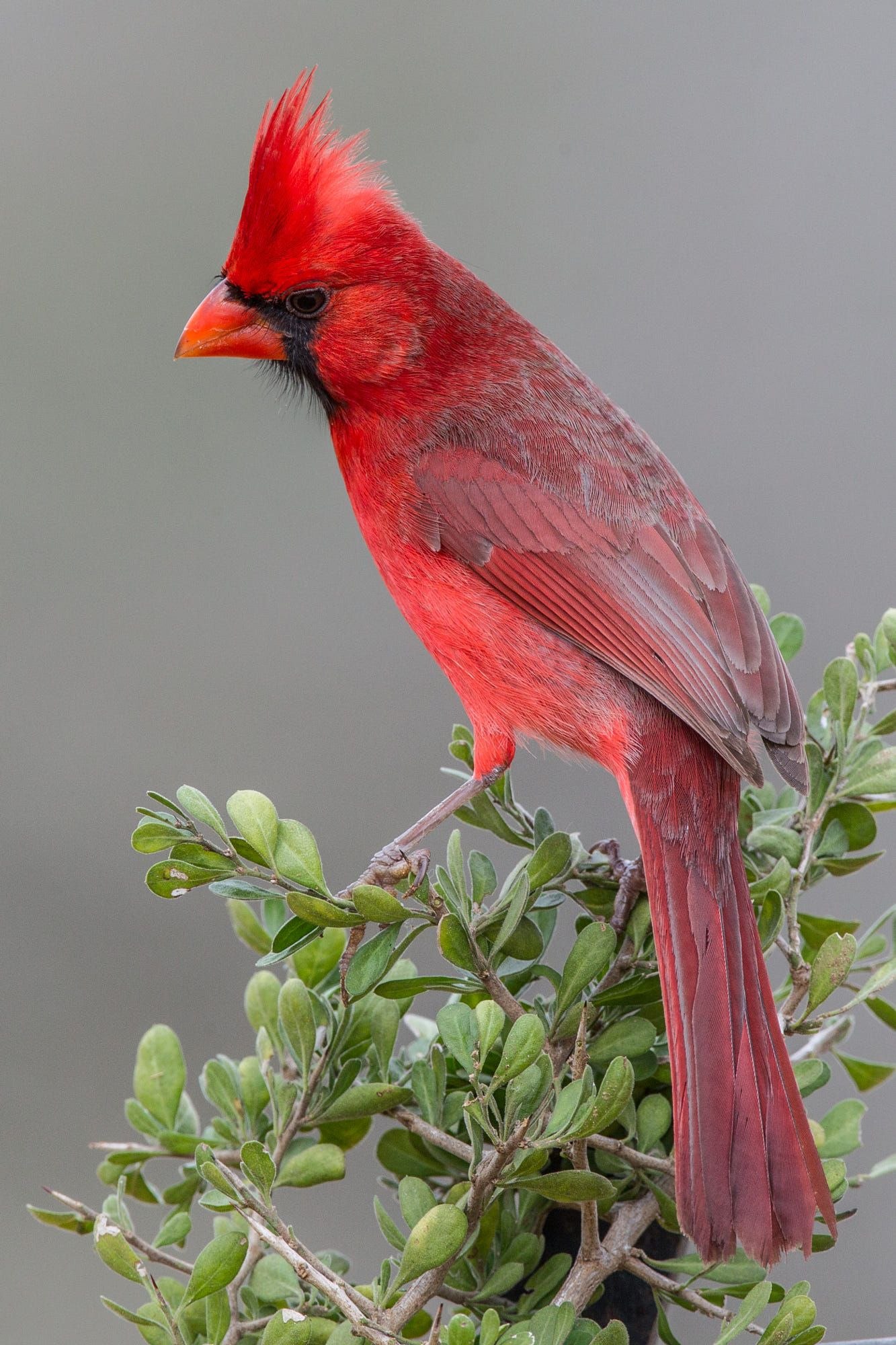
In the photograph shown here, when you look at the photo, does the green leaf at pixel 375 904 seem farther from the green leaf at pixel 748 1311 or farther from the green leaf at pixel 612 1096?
the green leaf at pixel 748 1311

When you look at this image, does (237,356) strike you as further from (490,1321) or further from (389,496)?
(490,1321)

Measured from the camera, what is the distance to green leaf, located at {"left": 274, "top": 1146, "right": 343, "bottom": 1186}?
111 cm

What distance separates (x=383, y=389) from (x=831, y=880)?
1.65m

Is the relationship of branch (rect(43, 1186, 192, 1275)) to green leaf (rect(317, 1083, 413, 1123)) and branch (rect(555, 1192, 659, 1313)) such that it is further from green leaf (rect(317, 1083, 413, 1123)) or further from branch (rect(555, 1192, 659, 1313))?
branch (rect(555, 1192, 659, 1313))

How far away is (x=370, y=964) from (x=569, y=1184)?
222mm

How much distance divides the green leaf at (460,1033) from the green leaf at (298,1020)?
11 centimetres

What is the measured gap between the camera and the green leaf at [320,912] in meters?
1.04

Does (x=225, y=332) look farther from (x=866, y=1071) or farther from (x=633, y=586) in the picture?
(x=866, y=1071)

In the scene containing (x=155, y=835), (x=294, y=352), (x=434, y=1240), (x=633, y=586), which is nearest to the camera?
(x=434, y=1240)

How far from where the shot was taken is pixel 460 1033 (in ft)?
3.48

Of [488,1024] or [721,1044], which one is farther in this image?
[721,1044]

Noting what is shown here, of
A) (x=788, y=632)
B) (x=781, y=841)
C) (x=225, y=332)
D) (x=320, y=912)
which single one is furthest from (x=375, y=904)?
(x=225, y=332)

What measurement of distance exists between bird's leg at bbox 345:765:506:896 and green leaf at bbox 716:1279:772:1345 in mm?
491

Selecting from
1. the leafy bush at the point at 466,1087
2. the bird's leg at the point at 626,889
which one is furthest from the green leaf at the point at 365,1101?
the bird's leg at the point at 626,889
